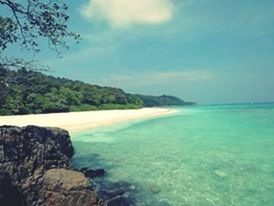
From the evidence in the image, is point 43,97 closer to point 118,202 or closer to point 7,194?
point 118,202

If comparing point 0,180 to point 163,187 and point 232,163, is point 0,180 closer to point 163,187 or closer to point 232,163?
point 163,187

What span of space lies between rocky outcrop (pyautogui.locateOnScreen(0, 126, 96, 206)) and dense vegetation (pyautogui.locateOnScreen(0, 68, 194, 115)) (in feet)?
3.85

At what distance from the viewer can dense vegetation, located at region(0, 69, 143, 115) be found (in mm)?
8852

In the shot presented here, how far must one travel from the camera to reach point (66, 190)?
7.95 meters

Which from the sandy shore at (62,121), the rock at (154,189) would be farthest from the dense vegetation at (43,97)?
the rock at (154,189)

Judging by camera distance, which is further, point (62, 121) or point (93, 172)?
point (62, 121)

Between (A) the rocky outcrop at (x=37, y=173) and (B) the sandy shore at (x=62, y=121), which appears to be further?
(B) the sandy shore at (x=62, y=121)

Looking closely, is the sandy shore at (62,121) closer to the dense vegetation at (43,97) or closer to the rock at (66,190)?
the dense vegetation at (43,97)

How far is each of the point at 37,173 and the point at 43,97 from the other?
39.9 metres

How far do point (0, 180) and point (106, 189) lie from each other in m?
4.12

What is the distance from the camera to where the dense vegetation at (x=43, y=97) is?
29.0 feet

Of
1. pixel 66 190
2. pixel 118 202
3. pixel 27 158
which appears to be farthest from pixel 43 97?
pixel 66 190

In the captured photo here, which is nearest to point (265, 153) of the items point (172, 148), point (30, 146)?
point (172, 148)

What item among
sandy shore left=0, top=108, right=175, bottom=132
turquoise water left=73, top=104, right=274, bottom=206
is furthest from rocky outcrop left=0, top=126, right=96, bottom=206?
sandy shore left=0, top=108, right=175, bottom=132
